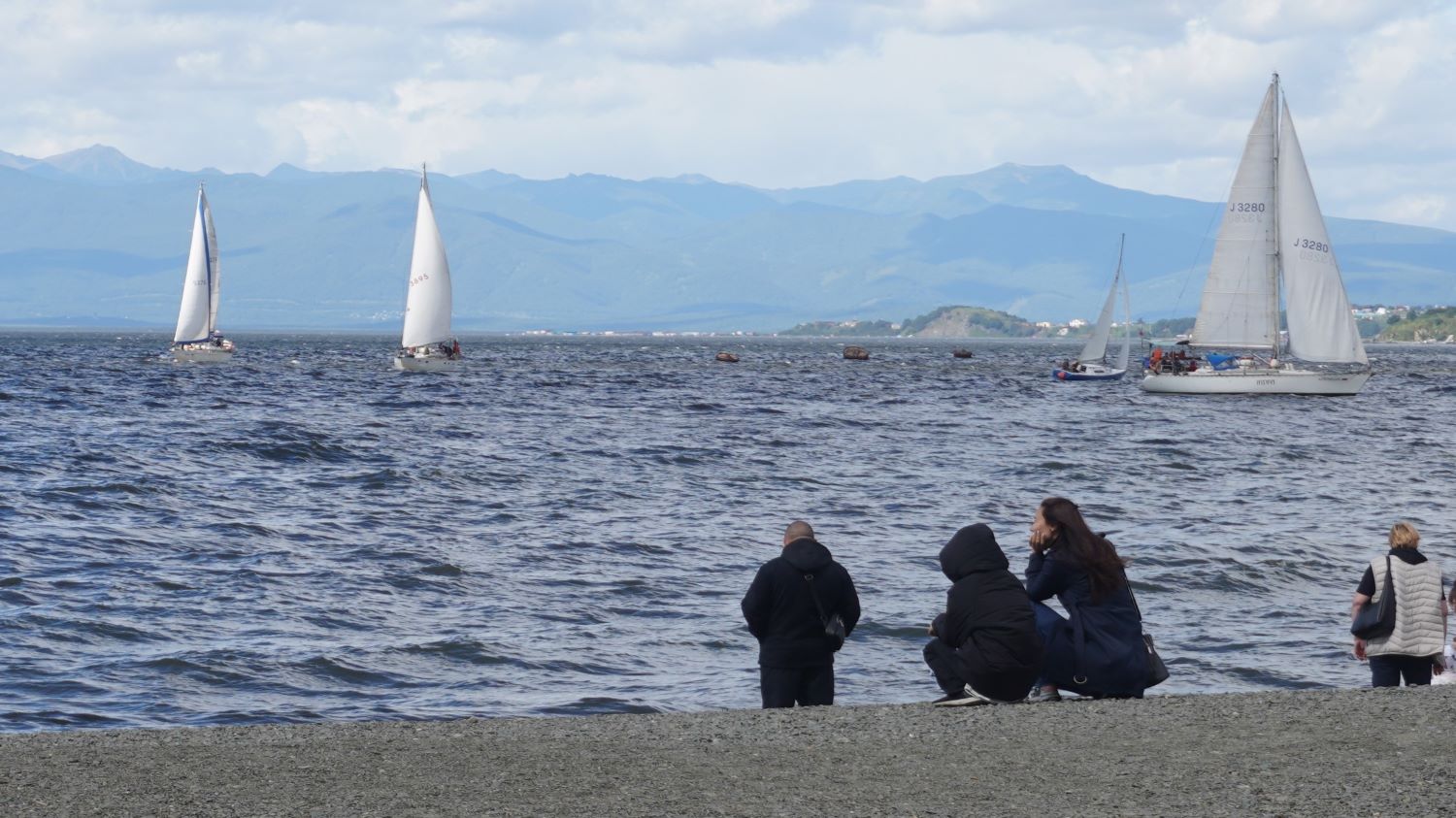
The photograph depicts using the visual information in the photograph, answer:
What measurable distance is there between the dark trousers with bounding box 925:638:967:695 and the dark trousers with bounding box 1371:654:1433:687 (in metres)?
3.47

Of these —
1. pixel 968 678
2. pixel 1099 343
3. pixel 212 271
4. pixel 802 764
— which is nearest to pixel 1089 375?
pixel 1099 343

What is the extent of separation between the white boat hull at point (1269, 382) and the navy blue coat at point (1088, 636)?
59.2 meters

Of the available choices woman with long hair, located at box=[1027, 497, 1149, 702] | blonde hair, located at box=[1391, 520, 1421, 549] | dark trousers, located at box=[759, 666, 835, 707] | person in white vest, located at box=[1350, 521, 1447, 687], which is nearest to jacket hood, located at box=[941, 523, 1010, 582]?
woman with long hair, located at box=[1027, 497, 1149, 702]

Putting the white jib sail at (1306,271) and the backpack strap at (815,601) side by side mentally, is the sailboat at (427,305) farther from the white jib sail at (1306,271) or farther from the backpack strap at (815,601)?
the backpack strap at (815,601)

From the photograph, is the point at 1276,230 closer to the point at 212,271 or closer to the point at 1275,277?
the point at 1275,277

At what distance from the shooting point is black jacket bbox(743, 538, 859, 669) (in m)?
11.9

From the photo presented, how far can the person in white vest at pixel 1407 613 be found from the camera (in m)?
12.5

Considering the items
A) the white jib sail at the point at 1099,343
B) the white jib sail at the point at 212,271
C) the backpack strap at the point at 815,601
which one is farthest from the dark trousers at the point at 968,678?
the white jib sail at the point at 1099,343

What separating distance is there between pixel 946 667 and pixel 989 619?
705 mm

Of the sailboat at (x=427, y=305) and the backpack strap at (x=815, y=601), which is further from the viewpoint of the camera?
the sailboat at (x=427, y=305)

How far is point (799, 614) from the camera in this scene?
1204 cm

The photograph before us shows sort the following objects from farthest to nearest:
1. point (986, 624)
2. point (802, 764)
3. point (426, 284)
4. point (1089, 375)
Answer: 1. point (1089, 375)
2. point (426, 284)
3. point (986, 624)
4. point (802, 764)

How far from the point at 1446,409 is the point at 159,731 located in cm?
6642

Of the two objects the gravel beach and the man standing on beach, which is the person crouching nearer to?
the gravel beach
